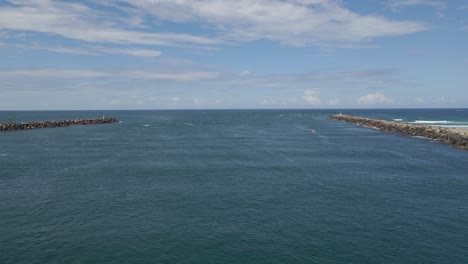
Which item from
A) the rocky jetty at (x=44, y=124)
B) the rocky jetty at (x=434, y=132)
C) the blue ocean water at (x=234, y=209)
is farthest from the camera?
the rocky jetty at (x=44, y=124)

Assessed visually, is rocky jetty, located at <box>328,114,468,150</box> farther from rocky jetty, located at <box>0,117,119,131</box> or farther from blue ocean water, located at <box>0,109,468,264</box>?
rocky jetty, located at <box>0,117,119,131</box>

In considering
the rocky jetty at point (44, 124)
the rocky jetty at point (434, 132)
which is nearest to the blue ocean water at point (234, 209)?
the rocky jetty at point (434, 132)

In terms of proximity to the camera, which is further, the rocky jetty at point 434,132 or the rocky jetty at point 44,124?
the rocky jetty at point 44,124

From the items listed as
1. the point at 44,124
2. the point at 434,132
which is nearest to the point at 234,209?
the point at 434,132

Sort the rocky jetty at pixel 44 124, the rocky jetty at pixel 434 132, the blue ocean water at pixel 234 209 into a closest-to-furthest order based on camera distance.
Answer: the blue ocean water at pixel 234 209 → the rocky jetty at pixel 434 132 → the rocky jetty at pixel 44 124

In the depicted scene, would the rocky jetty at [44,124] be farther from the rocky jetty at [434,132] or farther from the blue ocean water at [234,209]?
the rocky jetty at [434,132]

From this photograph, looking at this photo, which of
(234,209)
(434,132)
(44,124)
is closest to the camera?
(234,209)

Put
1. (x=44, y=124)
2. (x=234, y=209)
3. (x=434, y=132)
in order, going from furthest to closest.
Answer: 1. (x=44, y=124)
2. (x=434, y=132)
3. (x=234, y=209)

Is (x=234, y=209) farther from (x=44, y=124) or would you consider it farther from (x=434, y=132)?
(x=44, y=124)

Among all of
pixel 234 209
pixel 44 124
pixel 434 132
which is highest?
pixel 44 124

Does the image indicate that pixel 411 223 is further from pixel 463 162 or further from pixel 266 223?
pixel 463 162
